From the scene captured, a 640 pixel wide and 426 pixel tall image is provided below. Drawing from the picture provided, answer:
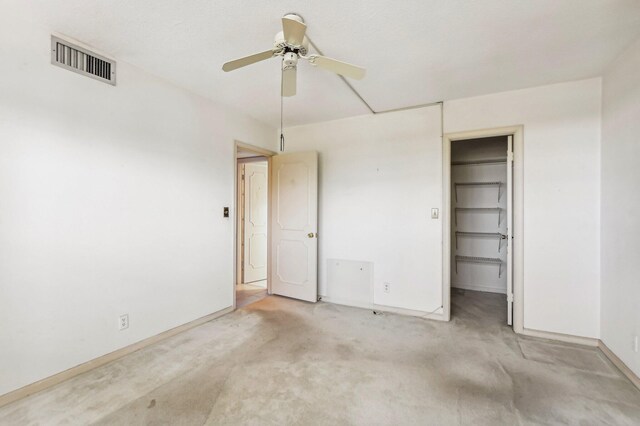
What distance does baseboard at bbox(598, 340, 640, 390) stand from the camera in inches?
77.2

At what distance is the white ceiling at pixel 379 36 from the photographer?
5.51 feet

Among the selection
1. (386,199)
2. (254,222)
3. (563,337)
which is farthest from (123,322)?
(563,337)

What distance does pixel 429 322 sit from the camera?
3105mm

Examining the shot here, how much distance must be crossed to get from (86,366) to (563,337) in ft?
13.3

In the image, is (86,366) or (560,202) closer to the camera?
(86,366)

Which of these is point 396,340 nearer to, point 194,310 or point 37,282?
point 194,310

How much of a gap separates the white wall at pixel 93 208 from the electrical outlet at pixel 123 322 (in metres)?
0.03

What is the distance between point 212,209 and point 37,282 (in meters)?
1.51

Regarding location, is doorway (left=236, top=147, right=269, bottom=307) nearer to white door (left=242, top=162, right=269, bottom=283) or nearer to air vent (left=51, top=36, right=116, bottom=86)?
white door (left=242, top=162, right=269, bottom=283)

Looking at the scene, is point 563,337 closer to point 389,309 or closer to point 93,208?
point 389,309

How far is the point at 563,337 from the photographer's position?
2.64 meters

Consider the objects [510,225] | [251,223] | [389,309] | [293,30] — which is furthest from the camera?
[251,223]

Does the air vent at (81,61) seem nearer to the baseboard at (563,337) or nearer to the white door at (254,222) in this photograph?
the white door at (254,222)

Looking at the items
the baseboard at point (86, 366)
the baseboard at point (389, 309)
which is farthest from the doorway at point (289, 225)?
the baseboard at point (86, 366)
